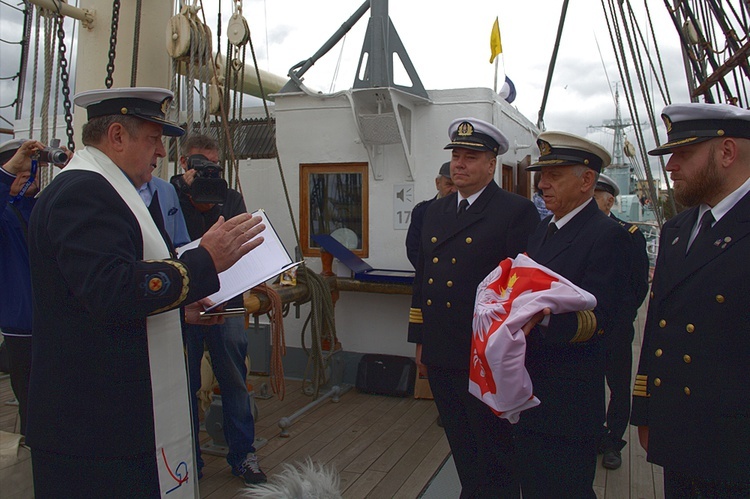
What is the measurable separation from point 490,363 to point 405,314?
357 cm

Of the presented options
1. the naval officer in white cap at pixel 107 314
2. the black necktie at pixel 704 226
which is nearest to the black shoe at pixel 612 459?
the black necktie at pixel 704 226

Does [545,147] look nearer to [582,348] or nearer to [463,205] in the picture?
[463,205]

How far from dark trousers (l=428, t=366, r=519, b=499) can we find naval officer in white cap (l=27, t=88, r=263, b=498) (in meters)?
1.30

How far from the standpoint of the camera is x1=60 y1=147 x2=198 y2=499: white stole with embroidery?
1.76 metres

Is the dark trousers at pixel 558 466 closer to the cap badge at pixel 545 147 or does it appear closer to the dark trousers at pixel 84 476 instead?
the cap badge at pixel 545 147

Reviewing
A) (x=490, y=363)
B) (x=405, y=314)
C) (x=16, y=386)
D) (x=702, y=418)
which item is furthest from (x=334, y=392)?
(x=702, y=418)

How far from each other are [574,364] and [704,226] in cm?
62

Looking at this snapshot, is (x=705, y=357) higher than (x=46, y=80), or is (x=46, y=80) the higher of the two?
(x=46, y=80)

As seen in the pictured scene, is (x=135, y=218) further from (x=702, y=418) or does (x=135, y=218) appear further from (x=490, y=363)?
(x=702, y=418)

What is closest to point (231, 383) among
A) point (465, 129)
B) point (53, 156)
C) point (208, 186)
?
point (208, 186)

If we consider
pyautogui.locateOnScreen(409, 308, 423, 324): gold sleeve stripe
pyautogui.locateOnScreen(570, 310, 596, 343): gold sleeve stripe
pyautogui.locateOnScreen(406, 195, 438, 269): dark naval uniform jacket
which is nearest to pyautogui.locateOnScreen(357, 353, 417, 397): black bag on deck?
pyautogui.locateOnScreen(406, 195, 438, 269): dark naval uniform jacket

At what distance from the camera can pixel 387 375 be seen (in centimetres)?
524

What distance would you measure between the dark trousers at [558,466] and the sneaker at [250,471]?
1.75 metres

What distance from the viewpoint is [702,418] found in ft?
5.79
